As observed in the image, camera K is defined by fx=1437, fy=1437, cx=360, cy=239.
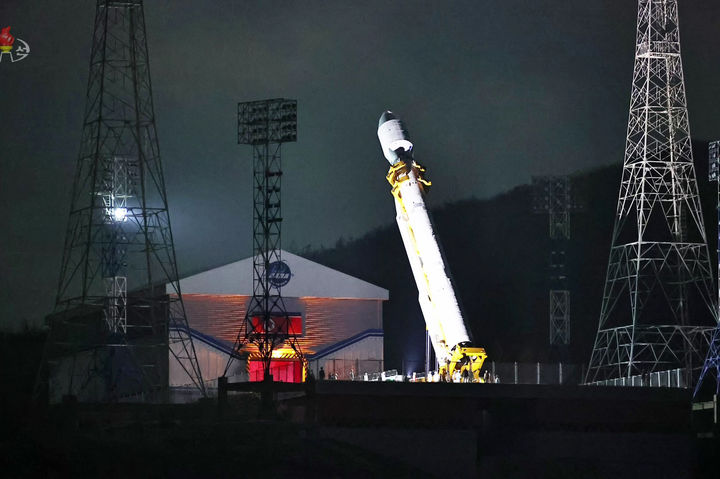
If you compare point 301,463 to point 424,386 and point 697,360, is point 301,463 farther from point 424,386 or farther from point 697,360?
point 697,360

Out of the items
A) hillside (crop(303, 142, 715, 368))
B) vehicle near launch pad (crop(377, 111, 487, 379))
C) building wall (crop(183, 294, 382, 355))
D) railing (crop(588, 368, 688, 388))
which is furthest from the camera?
hillside (crop(303, 142, 715, 368))

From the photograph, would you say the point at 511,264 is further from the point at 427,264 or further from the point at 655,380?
the point at 427,264

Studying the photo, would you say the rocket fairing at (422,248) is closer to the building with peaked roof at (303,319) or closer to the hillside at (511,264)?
the building with peaked roof at (303,319)

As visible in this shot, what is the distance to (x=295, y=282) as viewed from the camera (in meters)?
67.2

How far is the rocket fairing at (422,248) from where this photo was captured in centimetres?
4869

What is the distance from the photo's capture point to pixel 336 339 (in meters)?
67.3

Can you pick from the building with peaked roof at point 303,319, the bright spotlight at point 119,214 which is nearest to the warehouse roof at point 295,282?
the building with peaked roof at point 303,319

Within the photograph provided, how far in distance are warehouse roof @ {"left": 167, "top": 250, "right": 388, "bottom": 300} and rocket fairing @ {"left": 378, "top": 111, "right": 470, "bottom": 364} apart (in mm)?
15321

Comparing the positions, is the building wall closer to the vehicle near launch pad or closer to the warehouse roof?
the warehouse roof

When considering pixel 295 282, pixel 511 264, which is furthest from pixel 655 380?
pixel 511 264

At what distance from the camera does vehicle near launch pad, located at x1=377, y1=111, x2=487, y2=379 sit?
48.5m

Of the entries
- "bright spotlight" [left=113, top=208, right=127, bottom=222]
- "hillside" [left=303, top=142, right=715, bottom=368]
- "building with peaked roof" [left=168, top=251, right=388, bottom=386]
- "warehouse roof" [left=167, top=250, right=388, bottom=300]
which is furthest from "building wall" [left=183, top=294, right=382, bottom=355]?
"hillside" [left=303, top=142, right=715, bottom=368]

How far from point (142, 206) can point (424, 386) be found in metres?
16.1

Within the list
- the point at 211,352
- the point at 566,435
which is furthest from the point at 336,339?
the point at 566,435
